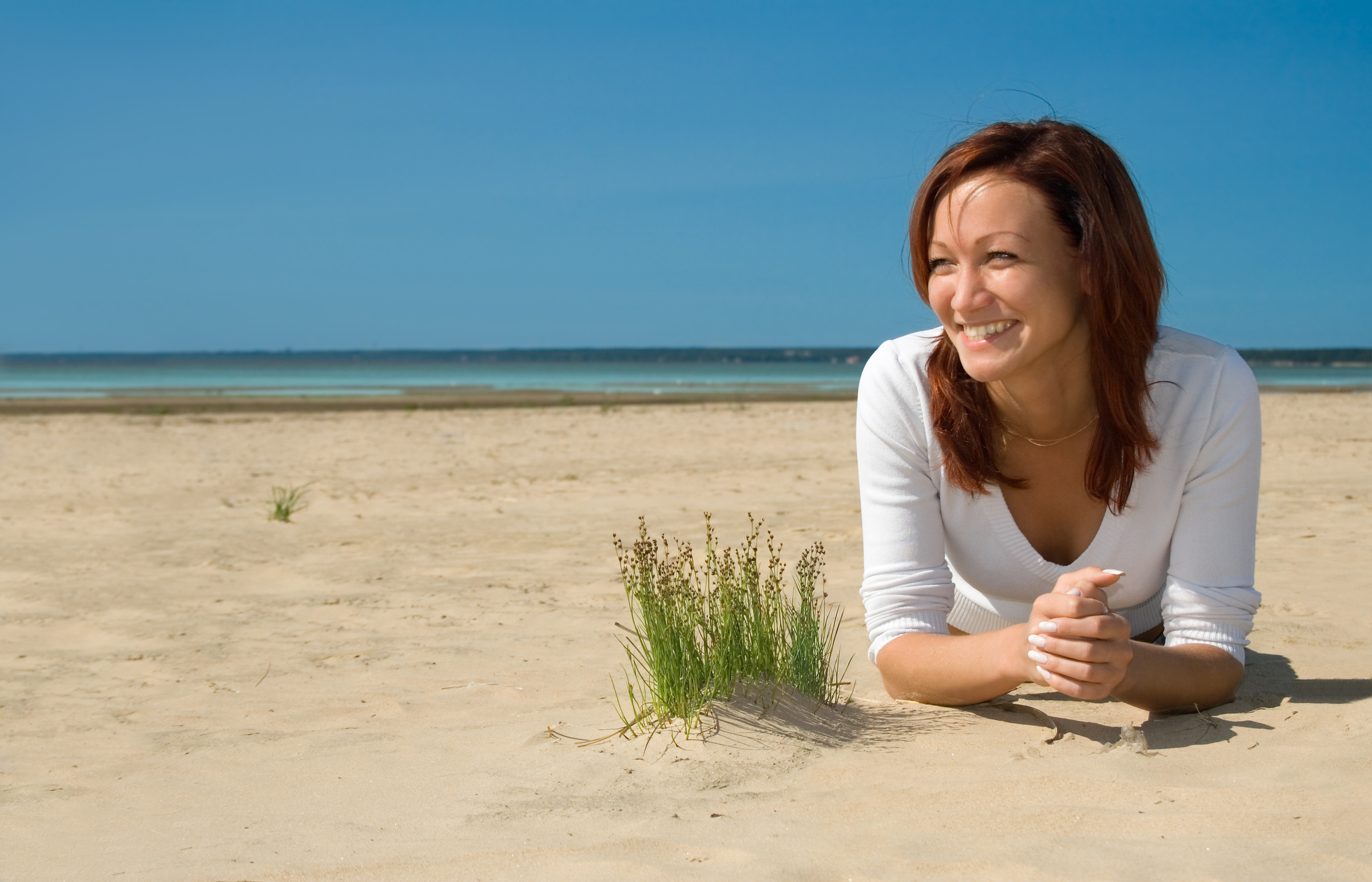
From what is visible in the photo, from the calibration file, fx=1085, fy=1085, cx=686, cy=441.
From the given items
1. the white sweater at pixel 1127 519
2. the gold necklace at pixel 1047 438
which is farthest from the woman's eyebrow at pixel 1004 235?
the gold necklace at pixel 1047 438

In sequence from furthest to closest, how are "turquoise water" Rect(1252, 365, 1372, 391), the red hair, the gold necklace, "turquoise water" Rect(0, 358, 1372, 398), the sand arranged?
"turquoise water" Rect(1252, 365, 1372, 391)
"turquoise water" Rect(0, 358, 1372, 398)
the gold necklace
the red hair
the sand

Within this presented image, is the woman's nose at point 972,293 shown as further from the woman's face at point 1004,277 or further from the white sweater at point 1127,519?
the white sweater at point 1127,519

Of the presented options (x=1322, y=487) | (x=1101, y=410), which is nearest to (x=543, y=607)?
(x=1101, y=410)

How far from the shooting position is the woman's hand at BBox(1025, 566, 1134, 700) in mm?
2293

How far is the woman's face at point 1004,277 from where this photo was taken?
7.98 ft

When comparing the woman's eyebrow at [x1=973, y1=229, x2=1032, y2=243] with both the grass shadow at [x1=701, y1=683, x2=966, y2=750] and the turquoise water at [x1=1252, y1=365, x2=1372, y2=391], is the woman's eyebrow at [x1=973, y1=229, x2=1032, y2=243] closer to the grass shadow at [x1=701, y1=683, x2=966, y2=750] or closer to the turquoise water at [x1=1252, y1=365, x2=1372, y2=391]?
the grass shadow at [x1=701, y1=683, x2=966, y2=750]

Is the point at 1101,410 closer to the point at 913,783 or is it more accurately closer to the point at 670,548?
the point at 913,783

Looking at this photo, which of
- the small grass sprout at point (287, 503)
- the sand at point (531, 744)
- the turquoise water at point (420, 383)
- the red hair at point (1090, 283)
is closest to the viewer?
the sand at point (531, 744)

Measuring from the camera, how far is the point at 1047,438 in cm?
281

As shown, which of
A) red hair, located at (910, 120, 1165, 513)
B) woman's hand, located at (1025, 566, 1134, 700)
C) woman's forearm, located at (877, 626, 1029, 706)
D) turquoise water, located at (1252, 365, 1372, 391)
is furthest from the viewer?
turquoise water, located at (1252, 365, 1372, 391)

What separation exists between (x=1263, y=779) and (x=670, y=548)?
4.04 m

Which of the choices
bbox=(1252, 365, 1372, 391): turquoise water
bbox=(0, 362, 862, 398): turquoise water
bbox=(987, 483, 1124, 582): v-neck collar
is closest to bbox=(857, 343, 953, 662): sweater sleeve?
bbox=(987, 483, 1124, 582): v-neck collar

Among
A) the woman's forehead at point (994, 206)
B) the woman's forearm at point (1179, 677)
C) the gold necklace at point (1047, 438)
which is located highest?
the woman's forehead at point (994, 206)

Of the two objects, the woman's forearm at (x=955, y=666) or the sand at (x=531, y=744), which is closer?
the sand at (x=531, y=744)
